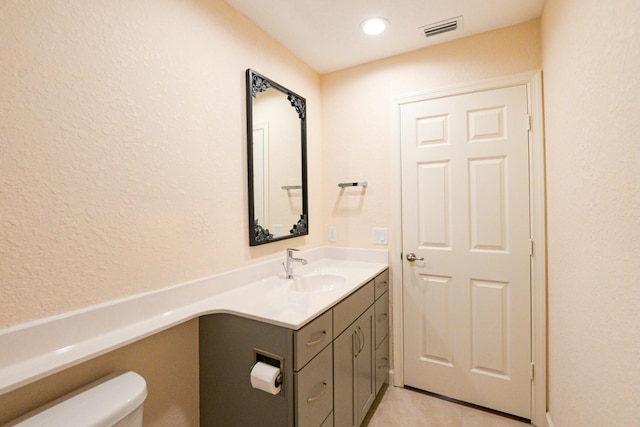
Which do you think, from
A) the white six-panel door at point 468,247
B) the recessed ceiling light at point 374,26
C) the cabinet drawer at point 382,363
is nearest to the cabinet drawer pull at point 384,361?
the cabinet drawer at point 382,363

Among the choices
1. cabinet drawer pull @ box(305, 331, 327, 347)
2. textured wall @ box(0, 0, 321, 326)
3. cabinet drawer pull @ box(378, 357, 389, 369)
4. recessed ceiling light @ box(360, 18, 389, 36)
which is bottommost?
cabinet drawer pull @ box(378, 357, 389, 369)

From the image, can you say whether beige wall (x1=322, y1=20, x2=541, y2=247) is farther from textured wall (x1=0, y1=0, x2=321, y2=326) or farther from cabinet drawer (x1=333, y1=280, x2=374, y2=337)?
textured wall (x1=0, y1=0, x2=321, y2=326)

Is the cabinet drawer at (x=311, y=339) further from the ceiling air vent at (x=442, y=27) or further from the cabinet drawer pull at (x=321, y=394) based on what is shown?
the ceiling air vent at (x=442, y=27)

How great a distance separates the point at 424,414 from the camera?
187cm

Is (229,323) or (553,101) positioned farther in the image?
(553,101)

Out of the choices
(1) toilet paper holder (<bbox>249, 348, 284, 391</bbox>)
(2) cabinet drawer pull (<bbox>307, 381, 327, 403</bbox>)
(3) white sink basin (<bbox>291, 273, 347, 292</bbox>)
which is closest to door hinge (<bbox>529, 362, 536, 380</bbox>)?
(3) white sink basin (<bbox>291, 273, 347, 292</bbox>)

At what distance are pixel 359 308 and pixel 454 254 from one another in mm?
793

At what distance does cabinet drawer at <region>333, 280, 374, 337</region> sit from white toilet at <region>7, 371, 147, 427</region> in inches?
32.1

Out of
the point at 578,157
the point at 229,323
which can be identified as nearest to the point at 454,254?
the point at 578,157

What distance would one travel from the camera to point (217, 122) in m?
1.52

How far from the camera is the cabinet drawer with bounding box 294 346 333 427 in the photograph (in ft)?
3.77

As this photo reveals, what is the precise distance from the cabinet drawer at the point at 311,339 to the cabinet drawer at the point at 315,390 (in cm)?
3

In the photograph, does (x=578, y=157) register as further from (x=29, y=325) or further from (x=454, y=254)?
(x=29, y=325)

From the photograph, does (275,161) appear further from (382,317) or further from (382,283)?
(382,317)
